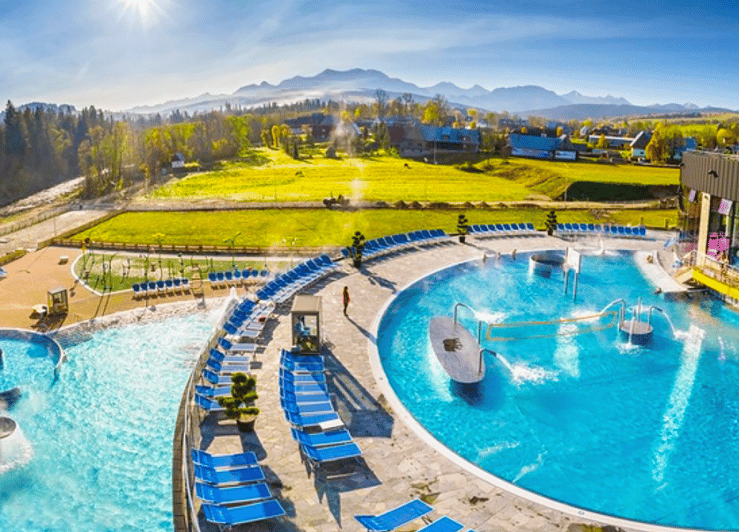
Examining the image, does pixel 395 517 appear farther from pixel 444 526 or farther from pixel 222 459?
pixel 222 459

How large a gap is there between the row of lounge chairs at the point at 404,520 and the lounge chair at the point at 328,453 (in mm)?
2159

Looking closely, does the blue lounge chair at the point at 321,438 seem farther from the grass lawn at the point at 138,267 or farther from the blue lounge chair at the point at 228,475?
the grass lawn at the point at 138,267

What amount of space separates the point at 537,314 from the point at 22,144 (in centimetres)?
11745

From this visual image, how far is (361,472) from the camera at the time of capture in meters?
13.7

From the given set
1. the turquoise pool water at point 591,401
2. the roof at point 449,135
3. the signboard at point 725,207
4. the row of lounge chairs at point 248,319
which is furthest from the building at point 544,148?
the row of lounge chairs at point 248,319

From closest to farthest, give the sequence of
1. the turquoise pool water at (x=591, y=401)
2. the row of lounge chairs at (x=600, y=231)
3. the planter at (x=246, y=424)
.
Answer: the turquoise pool water at (x=591, y=401) → the planter at (x=246, y=424) → the row of lounge chairs at (x=600, y=231)

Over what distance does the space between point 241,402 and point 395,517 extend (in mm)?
5555

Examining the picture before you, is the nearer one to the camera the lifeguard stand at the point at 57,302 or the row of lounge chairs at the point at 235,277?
the lifeguard stand at the point at 57,302

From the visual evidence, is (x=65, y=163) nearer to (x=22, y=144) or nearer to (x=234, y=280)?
(x=22, y=144)

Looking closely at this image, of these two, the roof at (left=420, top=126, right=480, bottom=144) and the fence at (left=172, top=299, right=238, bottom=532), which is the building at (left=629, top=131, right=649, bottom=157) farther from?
the fence at (left=172, top=299, right=238, bottom=532)

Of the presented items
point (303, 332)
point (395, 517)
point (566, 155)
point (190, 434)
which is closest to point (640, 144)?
point (566, 155)

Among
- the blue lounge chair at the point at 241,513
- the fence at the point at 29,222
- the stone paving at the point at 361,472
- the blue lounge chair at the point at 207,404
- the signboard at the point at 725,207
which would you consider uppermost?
the signboard at the point at 725,207

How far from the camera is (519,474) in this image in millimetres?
14742

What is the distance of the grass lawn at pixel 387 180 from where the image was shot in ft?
213
